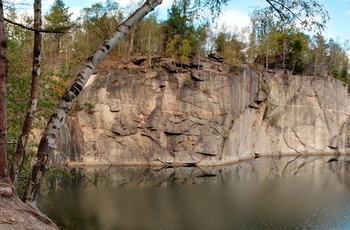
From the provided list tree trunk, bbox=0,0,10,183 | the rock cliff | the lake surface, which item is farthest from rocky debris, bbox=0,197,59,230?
the rock cliff

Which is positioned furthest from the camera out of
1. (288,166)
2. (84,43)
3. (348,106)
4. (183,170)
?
(348,106)

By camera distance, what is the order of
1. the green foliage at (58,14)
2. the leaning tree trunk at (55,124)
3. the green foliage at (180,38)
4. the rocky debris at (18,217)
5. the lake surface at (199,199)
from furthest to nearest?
1. the green foliage at (180,38)
2. the green foliage at (58,14)
3. the lake surface at (199,199)
4. the leaning tree trunk at (55,124)
5. the rocky debris at (18,217)

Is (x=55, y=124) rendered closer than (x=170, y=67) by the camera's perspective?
Yes

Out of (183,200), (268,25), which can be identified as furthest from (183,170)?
(268,25)

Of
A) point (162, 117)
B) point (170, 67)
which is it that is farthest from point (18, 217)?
point (170, 67)

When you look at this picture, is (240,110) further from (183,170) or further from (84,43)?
(84,43)

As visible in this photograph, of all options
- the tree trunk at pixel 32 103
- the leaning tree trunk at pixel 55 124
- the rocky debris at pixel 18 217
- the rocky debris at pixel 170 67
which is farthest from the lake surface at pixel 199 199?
the rocky debris at pixel 18 217

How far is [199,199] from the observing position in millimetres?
20797

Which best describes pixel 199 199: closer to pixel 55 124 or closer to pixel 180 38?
pixel 55 124

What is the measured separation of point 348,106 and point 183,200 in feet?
114

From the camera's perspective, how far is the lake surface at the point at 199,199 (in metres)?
16.1

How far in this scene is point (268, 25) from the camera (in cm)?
657

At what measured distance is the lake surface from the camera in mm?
16078

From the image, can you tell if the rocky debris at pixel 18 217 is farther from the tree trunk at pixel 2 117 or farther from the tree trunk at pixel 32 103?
the tree trunk at pixel 32 103
